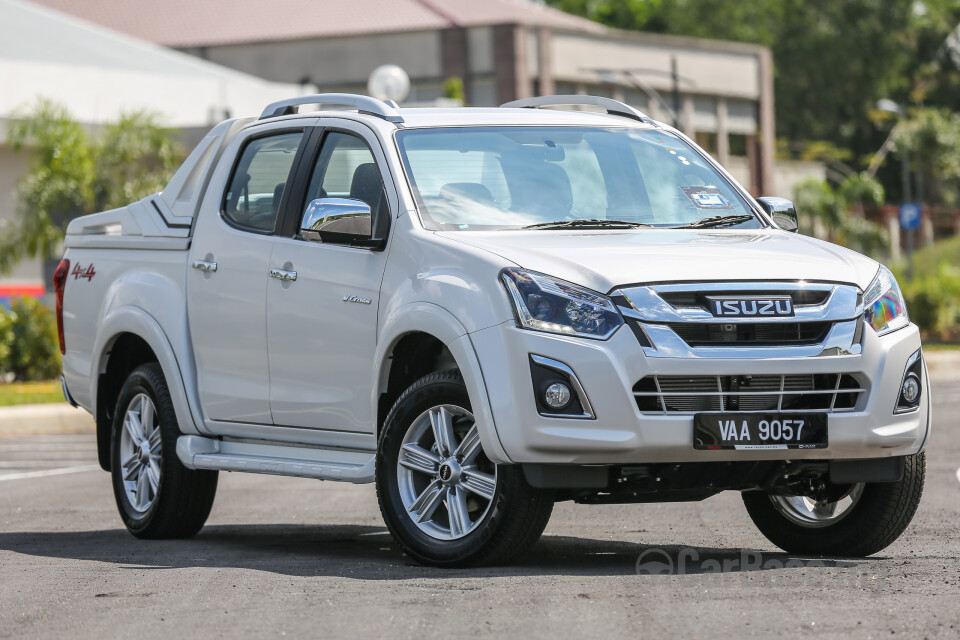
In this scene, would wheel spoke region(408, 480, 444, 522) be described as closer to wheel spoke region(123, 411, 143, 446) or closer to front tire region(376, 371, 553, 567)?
front tire region(376, 371, 553, 567)

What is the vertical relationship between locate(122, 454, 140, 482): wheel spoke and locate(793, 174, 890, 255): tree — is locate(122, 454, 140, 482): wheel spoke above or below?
above

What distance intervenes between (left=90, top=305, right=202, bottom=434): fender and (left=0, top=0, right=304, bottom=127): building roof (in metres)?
20.3

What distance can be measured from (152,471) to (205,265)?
1168mm

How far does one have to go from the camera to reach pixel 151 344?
9102 millimetres

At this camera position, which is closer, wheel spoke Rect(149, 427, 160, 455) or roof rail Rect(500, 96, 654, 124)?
roof rail Rect(500, 96, 654, 124)

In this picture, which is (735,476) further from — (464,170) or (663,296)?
(464,170)

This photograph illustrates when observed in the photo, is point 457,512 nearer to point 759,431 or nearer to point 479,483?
point 479,483

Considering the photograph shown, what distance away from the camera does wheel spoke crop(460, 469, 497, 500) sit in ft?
22.6

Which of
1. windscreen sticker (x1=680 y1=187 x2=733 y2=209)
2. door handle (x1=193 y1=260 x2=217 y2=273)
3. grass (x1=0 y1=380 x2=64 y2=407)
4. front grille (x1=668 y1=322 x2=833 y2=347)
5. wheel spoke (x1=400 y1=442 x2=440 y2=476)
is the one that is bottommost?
grass (x1=0 y1=380 x2=64 y2=407)

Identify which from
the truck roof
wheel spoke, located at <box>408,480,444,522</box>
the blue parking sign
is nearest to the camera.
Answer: wheel spoke, located at <box>408,480,444,522</box>

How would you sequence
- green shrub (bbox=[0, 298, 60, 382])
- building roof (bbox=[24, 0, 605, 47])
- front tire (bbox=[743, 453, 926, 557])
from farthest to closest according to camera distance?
building roof (bbox=[24, 0, 605, 47])
green shrub (bbox=[0, 298, 60, 382])
front tire (bbox=[743, 453, 926, 557])

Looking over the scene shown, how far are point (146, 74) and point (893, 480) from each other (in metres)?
27.5

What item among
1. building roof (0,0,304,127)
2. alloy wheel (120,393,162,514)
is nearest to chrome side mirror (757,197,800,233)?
alloy wheel (120,393,162,514)

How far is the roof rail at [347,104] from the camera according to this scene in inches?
322
